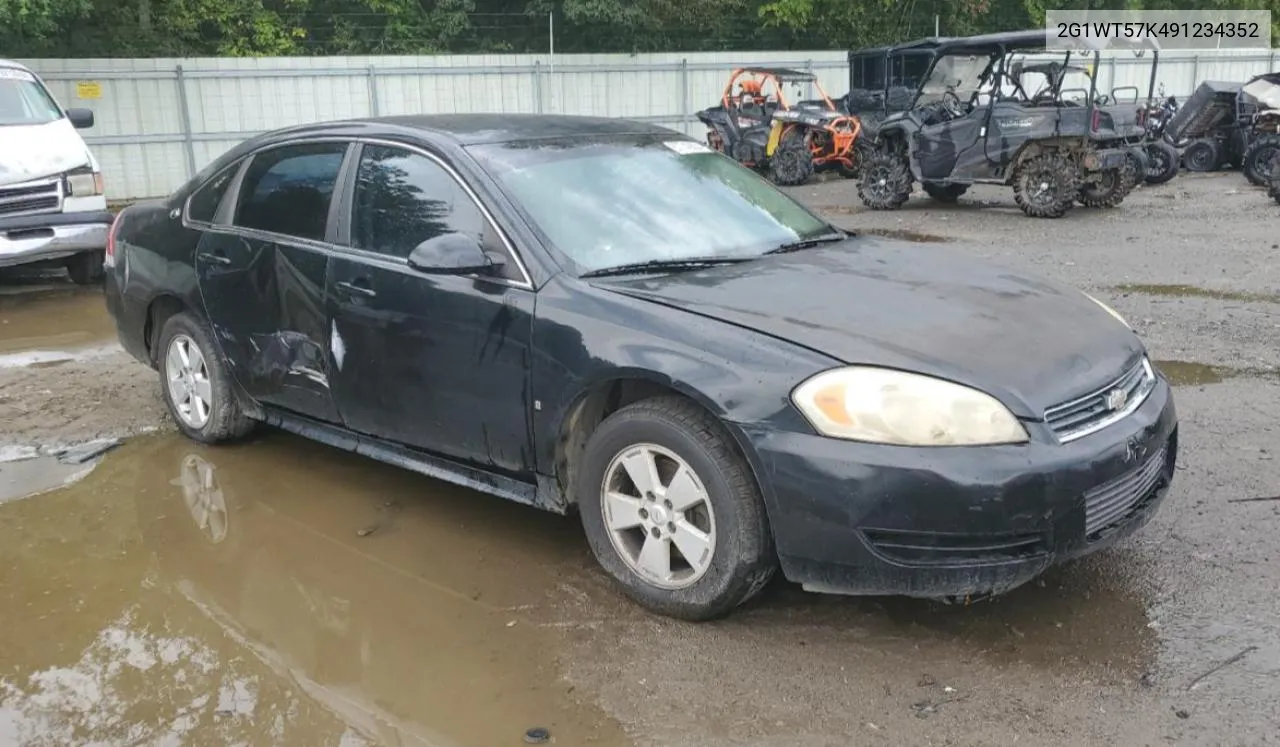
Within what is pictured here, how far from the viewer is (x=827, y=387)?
3066 millimetres

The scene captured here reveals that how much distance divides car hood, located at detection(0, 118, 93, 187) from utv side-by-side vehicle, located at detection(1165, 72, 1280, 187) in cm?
1538

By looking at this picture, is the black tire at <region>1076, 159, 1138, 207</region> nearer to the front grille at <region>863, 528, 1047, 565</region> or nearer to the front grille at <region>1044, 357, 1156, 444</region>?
the front grille at <region>1044, 357, 1156, 444</region>

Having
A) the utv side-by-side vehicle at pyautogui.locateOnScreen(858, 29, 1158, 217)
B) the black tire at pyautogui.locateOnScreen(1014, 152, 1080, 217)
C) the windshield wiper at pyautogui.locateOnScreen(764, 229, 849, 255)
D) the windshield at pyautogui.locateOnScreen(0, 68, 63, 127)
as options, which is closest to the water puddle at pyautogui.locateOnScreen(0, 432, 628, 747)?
the windshield wiper at pyautogui.locateOnScreen(764, 229, 849, 255)

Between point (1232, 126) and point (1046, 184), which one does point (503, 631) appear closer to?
point (1046, 184)

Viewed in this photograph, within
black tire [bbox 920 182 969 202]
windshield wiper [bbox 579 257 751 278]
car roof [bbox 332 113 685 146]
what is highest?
car roof [bbox 332 113 685 146]

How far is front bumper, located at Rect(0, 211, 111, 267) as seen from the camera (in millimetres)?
8680

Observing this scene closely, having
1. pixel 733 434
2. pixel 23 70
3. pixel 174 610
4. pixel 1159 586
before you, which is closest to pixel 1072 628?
pixel 1159 586

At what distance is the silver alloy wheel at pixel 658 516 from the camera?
3.33 m

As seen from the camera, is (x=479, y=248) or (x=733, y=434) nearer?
(x=733, y=434)

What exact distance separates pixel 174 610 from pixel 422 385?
1.16 m

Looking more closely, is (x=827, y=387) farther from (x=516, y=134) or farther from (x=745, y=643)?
(x=516, y=134)

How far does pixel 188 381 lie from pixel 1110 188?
12034 millimetres

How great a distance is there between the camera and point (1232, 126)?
57.8ft

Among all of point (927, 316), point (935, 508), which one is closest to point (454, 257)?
point (927, 316)
